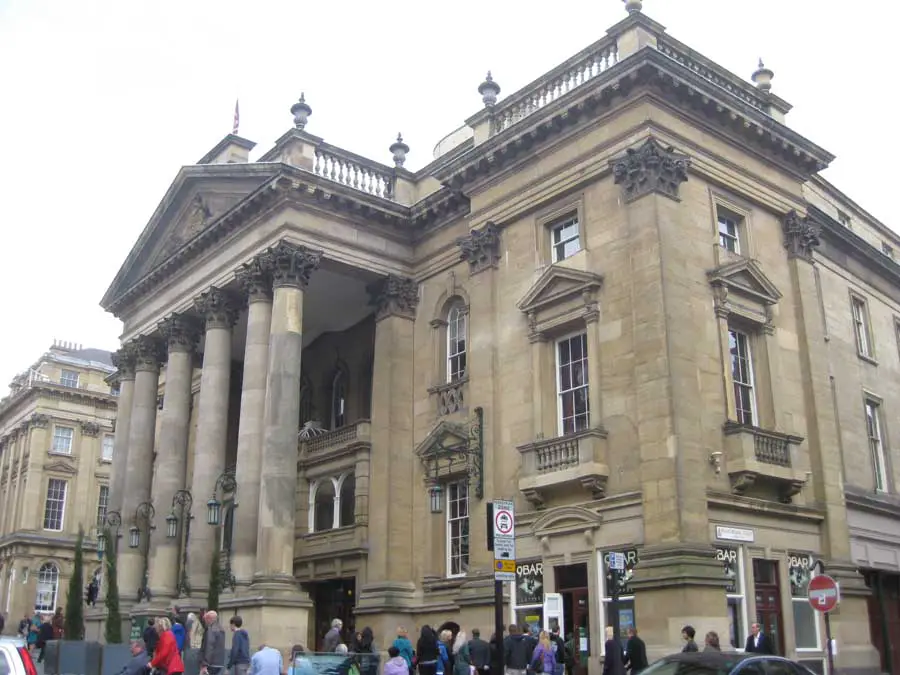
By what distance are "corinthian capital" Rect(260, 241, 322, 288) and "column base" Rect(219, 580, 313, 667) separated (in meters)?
8.22

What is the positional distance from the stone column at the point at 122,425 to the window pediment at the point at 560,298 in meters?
17.7

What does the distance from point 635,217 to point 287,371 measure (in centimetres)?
1023

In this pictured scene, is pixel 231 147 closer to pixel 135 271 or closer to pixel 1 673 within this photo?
pixel 135 271

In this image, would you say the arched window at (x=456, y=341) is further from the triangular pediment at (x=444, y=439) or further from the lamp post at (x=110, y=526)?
the lamp post at (x=110, y=526)

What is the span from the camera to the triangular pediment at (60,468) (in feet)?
213

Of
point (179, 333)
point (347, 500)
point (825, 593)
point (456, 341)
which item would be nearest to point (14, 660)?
point (825, 593)

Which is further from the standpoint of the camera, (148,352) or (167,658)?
(148,352)

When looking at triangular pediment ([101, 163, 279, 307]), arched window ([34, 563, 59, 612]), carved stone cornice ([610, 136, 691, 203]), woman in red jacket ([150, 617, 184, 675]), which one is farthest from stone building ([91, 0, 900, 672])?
arched window ([34, 563, 59, 612])

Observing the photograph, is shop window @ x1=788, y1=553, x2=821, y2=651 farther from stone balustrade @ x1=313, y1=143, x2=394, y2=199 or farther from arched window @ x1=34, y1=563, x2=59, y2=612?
arched window @ x1=34, y1=563, x2=59, y2=612

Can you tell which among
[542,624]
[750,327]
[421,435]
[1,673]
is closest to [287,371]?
[421,435]

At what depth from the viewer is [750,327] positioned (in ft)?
78.5

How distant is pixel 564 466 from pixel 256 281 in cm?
1109

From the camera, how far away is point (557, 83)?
25.6m

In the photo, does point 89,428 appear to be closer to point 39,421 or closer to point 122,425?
point 39,421
